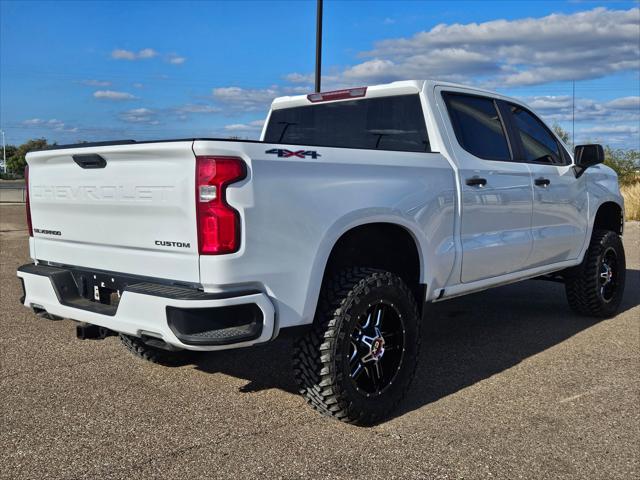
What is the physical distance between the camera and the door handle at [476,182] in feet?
14.9

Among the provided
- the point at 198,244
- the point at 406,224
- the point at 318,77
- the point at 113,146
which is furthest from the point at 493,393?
the point at 318,77

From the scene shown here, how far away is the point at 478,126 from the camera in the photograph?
4.98 m

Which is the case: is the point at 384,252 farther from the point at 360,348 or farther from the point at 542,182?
the point at 542,182

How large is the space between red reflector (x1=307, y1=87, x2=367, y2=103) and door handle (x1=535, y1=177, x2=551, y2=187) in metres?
1.59

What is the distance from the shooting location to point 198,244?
3.12m

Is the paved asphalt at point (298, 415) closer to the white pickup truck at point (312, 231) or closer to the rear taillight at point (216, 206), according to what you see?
the white pickup truck at point (312, 231)

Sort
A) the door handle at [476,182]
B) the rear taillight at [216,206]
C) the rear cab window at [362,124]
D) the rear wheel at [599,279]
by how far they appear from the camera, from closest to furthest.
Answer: the rear taillight at [216,206] → the door handle at [476,182] → the rear cab window at [362,124] → the rear wheel at [599,279]

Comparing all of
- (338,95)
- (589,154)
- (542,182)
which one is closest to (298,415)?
(338,95)

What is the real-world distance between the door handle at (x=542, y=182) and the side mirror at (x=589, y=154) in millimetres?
586

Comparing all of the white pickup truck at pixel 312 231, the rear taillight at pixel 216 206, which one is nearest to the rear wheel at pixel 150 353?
the white pickup truck at pixel 312 231

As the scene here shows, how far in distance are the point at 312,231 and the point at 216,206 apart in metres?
0.57

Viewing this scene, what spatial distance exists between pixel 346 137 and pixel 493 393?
83.0 inches

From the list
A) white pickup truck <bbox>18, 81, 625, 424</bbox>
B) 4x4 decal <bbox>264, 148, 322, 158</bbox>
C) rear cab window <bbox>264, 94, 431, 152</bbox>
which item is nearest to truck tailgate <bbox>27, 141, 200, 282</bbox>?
white pickup truck <bbox>18, 81, 625, 424</bbox>

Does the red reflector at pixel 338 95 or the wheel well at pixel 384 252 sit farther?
the red reflector at pixel 338 95
